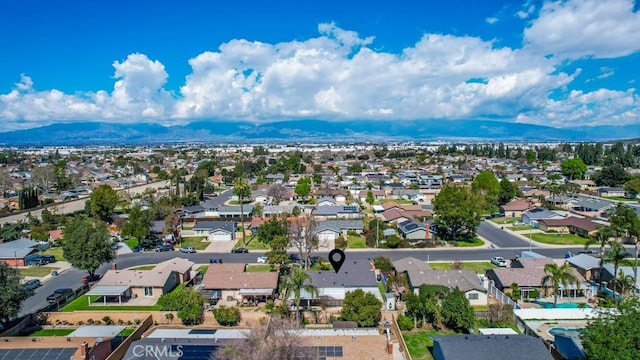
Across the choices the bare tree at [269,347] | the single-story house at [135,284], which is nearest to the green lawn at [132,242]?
the single-story house at [135,284]

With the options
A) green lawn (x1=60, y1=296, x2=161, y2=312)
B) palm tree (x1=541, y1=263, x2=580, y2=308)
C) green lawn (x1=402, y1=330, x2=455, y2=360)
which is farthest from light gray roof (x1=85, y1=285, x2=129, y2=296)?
palm tree (x1=541, y1=263, x2=580, y2=308)

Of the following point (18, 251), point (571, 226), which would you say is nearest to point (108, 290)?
point (18, 251)

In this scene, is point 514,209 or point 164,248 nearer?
point 164,248

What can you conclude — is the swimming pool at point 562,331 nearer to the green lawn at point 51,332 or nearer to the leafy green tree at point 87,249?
the green lawn at point 51,332

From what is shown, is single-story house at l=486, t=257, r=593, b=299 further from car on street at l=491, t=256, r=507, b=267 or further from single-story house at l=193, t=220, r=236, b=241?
single-story house at l=193, t=220, r=236, b=241

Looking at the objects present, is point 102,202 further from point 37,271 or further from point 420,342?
point 420,342

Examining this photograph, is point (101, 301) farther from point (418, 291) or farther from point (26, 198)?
point (26, 198)
